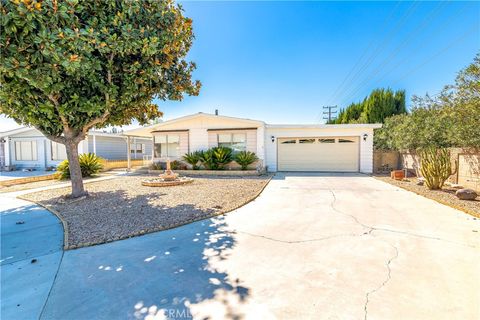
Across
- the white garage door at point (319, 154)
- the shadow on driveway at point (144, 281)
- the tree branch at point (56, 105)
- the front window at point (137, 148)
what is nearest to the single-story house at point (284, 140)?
the white garage door at point (319, 154)

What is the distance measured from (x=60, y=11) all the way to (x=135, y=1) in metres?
1.57

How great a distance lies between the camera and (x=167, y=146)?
1509cm

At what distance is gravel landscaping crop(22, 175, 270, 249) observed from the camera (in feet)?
13.4

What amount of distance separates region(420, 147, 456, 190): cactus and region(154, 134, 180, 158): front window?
13.4 meters

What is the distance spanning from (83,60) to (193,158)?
9.31 meters

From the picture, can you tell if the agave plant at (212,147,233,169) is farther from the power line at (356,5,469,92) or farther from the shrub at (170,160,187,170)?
the power line at (356,5,469,92)

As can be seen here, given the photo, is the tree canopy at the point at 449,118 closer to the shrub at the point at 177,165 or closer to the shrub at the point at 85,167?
the shrub at the point at 177,165

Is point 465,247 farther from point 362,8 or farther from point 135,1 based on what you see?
point 362,8

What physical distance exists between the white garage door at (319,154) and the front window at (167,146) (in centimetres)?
721

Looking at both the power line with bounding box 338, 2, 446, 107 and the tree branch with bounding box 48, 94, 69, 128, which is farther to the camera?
the power line with bounding box 338, 2, 446, 107

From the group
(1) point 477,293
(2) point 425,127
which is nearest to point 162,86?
(1) point 477,293

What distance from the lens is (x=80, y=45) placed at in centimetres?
430

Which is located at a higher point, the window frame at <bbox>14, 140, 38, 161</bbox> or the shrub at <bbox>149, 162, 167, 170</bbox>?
the window frame at <bbox>14, 140, 38, 161</bbox>

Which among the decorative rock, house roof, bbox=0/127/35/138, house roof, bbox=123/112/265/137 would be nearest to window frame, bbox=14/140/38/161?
house roof, bbox=0/127/35/138
